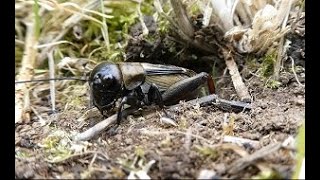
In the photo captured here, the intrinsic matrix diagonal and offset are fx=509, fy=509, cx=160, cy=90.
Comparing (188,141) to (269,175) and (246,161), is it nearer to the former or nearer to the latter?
(246,161)

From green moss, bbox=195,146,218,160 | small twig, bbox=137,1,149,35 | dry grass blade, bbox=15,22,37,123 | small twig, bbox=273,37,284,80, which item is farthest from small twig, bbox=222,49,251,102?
dry grass blade, bbox=15,22,37,123

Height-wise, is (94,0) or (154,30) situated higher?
(94,0)

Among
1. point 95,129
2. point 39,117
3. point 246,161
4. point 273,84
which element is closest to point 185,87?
point 273,84

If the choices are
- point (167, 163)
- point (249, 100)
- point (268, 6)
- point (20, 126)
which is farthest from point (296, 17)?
point (20, 126)

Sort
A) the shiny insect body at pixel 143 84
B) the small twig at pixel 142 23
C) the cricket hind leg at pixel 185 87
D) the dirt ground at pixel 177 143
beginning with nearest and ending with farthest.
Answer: the dirt ground at pixel 177 143, the shiny insect body at pixel 143 84, the cricket hind leg at pixel 185 87, the small twig at pixel 142 23

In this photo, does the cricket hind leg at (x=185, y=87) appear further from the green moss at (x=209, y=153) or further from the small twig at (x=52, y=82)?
the green moss at (x=209, y=153)

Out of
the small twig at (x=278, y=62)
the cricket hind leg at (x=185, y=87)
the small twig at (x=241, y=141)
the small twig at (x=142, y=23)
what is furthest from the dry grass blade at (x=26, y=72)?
the small twig at (x=278, y=62)

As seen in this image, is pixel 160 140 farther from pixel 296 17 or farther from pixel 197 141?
pixel 296 17
